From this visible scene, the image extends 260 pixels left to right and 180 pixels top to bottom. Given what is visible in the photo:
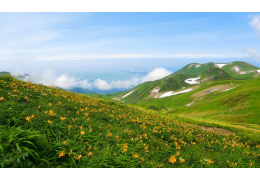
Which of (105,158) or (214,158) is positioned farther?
(214,158)

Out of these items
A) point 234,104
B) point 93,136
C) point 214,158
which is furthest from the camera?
A: point 234,104

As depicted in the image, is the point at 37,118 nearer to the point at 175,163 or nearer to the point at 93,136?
the point at 93,136

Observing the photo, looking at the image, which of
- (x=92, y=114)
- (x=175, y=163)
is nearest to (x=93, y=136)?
(x=92, y=114)

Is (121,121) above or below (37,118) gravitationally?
below

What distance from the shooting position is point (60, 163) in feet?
11.3

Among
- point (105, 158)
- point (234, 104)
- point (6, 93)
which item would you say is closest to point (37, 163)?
point (105, 158)

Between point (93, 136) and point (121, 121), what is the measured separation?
3128 millimetres

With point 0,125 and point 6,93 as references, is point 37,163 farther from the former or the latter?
point 6,93

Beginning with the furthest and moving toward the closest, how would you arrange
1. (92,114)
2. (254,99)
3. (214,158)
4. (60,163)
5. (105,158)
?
(254,99) < (92,114) < (214,158) < (105,158) < (60,163)

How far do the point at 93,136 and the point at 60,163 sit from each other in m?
1.59

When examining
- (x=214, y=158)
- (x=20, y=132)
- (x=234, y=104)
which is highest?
(x=20, y=132)

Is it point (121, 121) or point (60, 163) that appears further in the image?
point (121, 121)

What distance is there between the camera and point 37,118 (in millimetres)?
4816

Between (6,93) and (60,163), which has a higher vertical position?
(6,93)
